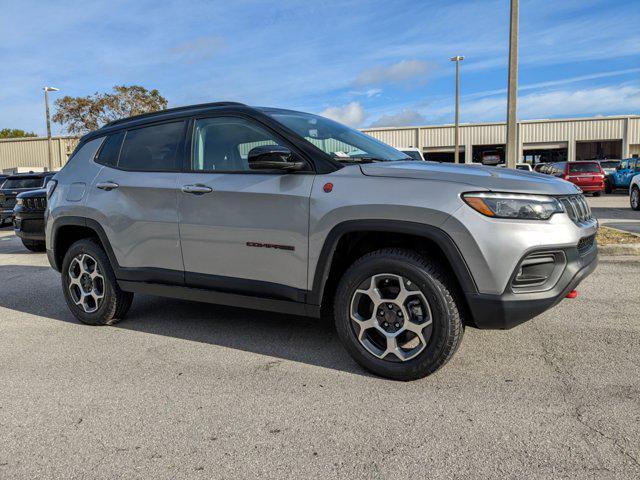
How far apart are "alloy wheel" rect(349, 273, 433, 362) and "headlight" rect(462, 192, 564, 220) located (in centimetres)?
62

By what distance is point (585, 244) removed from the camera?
355 cm

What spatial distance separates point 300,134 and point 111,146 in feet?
6.66

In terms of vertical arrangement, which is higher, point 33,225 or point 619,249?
point 33,225

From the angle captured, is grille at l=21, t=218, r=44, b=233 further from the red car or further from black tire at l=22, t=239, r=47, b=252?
the red car

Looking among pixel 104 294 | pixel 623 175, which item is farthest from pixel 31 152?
pixel 104 294

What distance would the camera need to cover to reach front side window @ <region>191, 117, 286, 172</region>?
401cm

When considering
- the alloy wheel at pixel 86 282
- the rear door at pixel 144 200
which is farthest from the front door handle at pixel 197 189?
the alloy wheel at pixel 86 282

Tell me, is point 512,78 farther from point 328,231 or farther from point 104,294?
point 104,294

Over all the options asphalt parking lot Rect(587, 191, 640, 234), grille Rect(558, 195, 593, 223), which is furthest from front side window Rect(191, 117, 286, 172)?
asphalt parking lot Rect(587, 191, 640, 234)

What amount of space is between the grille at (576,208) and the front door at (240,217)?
161 centimetres

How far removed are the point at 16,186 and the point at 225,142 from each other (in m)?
12.5

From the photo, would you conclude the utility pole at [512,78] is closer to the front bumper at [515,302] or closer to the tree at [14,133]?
the front bumper at [515,302]

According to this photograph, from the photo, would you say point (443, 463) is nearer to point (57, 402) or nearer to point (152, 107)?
point (57, 402)

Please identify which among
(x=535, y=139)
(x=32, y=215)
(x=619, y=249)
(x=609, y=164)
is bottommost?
(x=619, y=249)
